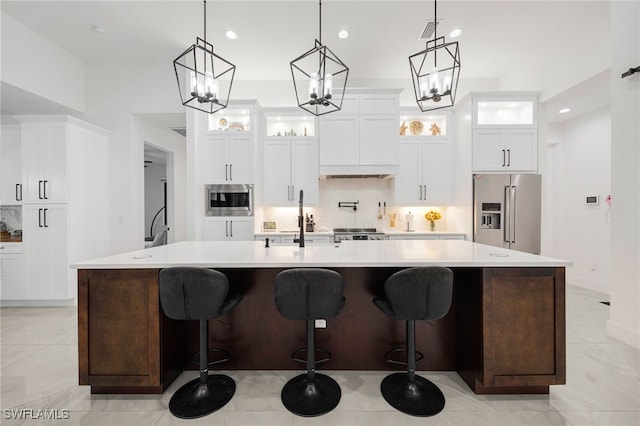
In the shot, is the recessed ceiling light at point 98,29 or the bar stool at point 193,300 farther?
the recessed ceiling light at point 98,29

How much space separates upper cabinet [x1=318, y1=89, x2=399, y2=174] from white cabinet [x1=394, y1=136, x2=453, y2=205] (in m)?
0.35

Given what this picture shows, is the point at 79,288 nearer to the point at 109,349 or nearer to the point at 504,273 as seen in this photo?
the point at 109,349

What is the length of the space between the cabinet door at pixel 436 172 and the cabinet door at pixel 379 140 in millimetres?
606

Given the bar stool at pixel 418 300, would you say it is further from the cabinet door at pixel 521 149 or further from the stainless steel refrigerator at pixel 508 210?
the cabinet door at pixel 521 149

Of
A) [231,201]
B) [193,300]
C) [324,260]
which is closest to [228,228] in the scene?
[231,201]

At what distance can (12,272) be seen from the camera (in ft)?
12.1

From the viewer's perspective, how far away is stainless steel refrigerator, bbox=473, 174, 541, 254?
4062 millimetres

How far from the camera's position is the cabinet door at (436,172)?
448 cm

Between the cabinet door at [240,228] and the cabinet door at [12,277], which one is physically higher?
the cabinet door at [240,228]

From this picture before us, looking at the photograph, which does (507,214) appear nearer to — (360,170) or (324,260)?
(360,170)

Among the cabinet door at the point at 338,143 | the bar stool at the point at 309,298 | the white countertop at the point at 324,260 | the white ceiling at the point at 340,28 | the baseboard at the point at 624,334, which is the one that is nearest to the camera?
the bar stool at the point at 309,298

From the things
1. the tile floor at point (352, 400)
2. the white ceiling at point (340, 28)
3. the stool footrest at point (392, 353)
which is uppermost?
the white ceiling at point (340, 28)

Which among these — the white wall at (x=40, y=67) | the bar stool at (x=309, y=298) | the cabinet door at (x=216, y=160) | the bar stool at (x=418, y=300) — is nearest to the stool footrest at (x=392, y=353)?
the bar stool at (x=418, y=300)

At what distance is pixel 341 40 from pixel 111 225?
14.9 ft
